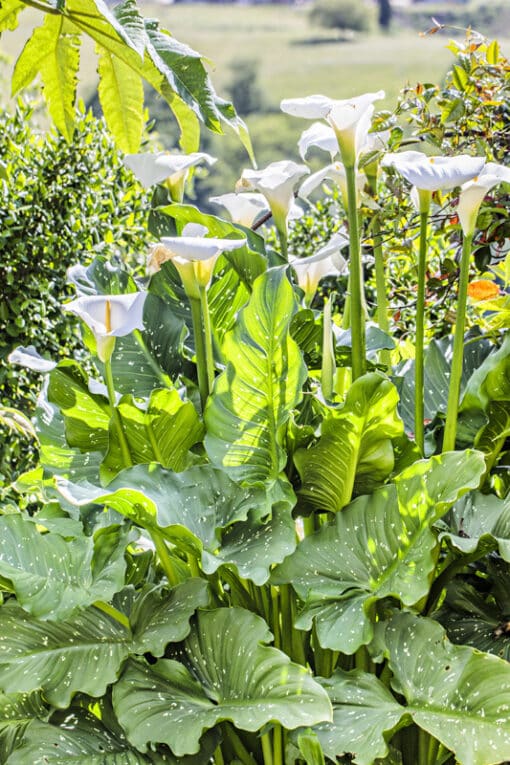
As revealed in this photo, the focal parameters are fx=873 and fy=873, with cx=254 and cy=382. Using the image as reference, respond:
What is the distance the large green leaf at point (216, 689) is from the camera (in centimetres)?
81

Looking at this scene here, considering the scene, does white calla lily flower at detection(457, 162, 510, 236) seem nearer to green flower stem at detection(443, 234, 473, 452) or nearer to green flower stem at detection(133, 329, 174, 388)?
green flower stem at detection(443, 234, 473, 452)

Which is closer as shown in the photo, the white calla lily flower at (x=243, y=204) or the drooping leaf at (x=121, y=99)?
the drooping leaf at (x=121, y=99)

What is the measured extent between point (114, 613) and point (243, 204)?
22.6 inches

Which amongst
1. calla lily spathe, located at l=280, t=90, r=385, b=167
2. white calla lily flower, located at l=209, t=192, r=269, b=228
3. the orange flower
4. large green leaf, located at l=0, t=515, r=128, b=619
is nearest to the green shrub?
white calla lily flower, located at l=209, t=192, r=269, b=228

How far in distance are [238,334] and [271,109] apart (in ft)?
56.6

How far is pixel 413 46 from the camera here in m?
20.8

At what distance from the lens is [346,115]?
36.1 inches

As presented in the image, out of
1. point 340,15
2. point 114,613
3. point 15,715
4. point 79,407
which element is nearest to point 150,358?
point 79,407

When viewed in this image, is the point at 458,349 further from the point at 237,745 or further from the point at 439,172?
the point at 237,745

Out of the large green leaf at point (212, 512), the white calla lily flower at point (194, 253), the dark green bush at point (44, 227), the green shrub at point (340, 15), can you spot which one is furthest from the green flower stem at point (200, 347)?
the green shrub at point (340, 15)

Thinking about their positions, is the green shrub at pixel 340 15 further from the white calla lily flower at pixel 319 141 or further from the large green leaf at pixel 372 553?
the large green leaf at pixel 372 553

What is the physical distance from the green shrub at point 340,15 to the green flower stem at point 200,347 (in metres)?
21.7

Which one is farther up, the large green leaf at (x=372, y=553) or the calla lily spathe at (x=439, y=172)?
the calla lily spathe at (x=439, y=172)

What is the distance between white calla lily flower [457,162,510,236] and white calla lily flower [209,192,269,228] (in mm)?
328
